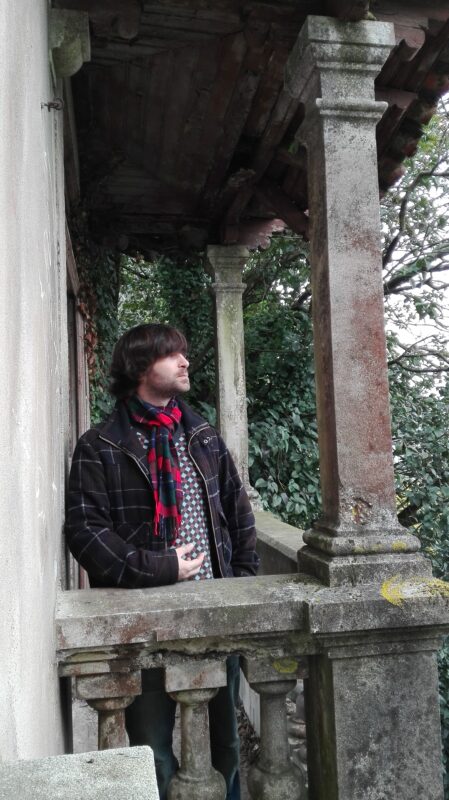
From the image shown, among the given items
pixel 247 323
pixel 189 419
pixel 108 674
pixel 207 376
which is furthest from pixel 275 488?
pixel 108 674

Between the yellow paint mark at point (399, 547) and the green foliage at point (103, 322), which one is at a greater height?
the green foliage at point (103, 322)

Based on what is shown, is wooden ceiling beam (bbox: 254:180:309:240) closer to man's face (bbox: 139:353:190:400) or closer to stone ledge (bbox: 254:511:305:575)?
stone ledge (bbox: 254:511:305:575)

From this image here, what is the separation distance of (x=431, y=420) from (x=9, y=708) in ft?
19.4

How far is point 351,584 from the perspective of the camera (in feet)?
6.75

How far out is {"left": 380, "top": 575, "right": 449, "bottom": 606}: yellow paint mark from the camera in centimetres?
202

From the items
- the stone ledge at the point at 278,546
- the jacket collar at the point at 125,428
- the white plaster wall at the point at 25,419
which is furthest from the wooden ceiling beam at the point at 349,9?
the stone ledge at the point at 278,546

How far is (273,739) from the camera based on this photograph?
207 cm

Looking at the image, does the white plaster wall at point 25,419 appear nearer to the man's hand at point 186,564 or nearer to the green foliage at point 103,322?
the man's hand at point 186,564

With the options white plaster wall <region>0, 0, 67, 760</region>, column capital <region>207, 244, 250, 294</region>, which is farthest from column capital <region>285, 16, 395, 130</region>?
column capital <region>207, 244, 250, 294</region>

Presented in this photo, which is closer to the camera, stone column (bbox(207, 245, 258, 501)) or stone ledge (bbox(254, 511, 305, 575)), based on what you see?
stone ledge (bbox(254, 511, 305, 575))

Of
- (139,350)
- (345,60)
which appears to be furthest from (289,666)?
(345,60)

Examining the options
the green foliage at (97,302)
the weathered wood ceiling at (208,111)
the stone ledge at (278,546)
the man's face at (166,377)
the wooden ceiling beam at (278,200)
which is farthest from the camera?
the green foliage at (97,302)

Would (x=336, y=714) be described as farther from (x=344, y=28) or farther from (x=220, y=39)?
(x=220, y=39)

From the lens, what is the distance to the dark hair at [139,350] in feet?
7.42
